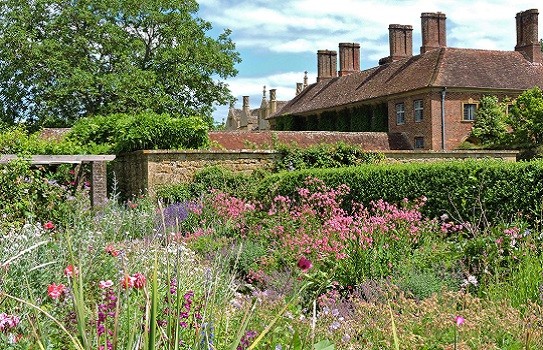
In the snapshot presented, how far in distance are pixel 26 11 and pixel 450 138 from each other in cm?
2033

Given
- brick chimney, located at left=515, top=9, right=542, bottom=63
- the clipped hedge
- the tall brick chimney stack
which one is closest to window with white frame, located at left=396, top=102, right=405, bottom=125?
the tall brick chimney stack

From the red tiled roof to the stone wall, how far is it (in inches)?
698

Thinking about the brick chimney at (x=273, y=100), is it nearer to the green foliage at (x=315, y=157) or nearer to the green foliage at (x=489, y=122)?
the green foliage at (x=489, y=122)

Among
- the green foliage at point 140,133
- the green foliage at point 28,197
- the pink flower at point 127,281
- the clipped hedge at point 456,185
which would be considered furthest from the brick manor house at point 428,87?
the pink flower at point 127,281

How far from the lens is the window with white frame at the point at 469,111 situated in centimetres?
3462

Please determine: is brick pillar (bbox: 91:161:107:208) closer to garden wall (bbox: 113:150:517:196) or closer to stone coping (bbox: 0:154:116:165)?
stone coping (bbox: 0:154:116:165)

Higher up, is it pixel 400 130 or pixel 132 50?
pixel 132 50

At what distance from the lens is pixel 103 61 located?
106 ft

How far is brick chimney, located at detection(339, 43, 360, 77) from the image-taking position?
44.9m

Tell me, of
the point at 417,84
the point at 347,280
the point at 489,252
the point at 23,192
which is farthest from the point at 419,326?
the point at 417,84

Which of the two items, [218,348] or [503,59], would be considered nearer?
[218,348]

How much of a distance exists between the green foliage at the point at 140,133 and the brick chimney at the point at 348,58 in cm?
2739

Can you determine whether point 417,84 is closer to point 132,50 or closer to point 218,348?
point 132,50

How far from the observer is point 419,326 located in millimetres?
4363
